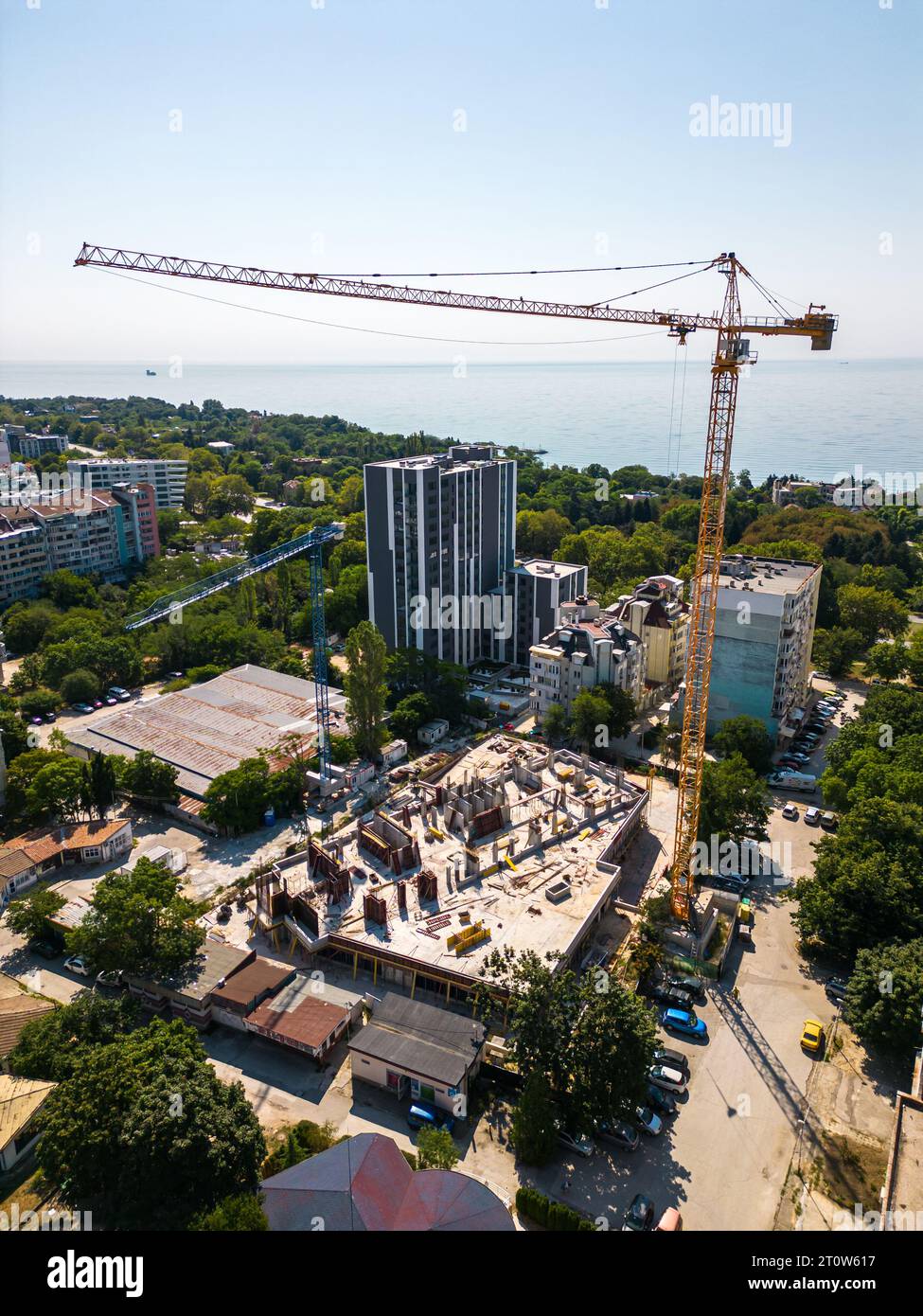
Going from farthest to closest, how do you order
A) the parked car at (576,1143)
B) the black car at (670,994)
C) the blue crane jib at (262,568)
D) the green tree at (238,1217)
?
1. the blue crane jib at (262,568)
2. the black car at (670,994)
3. the parked car at (576,1143)
4. the green tree at (238,1217)

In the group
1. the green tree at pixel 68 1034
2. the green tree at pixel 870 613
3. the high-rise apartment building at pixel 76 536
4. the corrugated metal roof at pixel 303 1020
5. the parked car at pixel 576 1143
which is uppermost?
the high-rise apartment building at pixel 76 536

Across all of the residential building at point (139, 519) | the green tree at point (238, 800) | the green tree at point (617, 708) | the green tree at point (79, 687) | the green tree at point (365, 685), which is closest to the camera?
the green tree at point (238, 800)

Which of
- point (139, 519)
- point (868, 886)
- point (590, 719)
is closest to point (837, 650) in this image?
point (590, 719)

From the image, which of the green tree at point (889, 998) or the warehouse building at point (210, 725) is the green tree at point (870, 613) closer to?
the warehouse building at point (210, 725)

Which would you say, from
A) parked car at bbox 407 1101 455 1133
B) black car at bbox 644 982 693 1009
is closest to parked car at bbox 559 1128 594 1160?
parked car at bbox 407 1101 455 1133

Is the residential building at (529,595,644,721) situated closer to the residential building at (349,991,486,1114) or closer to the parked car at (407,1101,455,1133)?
the residential building at (349,991,486,1114)

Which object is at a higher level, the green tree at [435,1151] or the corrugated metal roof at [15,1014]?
the corrugated metal roof at [15,1014]

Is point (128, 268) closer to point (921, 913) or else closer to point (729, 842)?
point (729, 842)

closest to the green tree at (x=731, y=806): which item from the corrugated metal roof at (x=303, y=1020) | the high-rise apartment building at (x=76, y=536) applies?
the corrugated metal roof at (x=303, y=1020)

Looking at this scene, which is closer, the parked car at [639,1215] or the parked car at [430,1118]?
the parked car at [639,1215]

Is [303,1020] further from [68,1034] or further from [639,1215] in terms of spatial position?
[639,1215]
